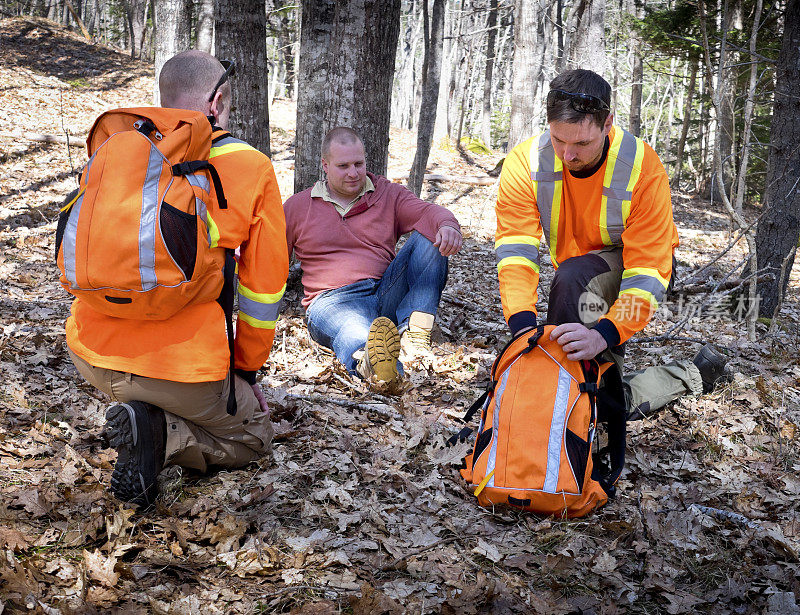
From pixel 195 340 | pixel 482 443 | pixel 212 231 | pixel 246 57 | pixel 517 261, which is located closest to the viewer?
pixel 212 231

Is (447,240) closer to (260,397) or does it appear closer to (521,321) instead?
(521,321)

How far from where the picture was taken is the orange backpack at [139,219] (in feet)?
7.54

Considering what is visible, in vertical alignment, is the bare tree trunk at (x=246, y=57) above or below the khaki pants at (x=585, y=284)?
above

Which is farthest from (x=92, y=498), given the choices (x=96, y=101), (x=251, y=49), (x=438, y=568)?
(x=96, y=101)

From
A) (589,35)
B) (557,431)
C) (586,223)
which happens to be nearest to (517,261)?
(586,223)

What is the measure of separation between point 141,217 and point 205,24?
10.8m

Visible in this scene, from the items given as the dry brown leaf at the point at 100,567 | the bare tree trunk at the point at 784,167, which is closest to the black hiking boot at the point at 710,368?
the bare tree trunk at the point at 784,167

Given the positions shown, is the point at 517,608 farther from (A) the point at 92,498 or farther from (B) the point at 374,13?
(B) the point at 374,13

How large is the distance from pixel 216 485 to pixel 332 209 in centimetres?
241

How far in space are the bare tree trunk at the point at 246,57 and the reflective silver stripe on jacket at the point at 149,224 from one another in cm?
438

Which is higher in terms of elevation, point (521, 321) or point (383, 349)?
point (521, 321)

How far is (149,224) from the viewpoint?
2316 millimetres

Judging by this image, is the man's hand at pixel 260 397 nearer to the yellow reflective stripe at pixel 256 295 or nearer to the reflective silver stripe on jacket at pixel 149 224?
the yellow reflective stripe at pixel 256 295

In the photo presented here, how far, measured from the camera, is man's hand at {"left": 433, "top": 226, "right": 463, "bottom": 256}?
4.43 metres
